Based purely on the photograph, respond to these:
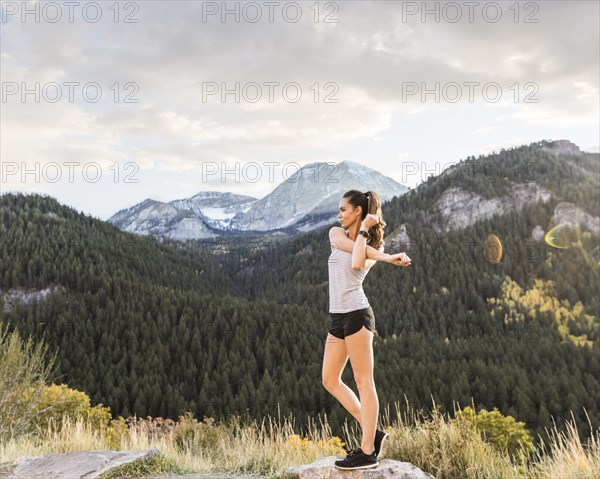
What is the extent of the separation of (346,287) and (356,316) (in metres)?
0.41

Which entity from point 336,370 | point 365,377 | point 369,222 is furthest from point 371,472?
point 369,222

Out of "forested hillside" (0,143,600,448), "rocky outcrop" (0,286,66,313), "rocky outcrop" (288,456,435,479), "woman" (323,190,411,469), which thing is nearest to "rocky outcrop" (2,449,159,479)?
"rocky outcrop" (288,456,435,479)

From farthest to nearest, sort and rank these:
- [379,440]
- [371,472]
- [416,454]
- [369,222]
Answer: [416,454] → [379,440] → [369,222] → [371,472]

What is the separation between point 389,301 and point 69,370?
110m

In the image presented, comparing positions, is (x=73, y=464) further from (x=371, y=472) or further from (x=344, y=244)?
(x=344, y=244)

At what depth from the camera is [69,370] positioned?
112 metres

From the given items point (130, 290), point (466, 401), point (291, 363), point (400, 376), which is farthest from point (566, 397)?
point (130, 290)

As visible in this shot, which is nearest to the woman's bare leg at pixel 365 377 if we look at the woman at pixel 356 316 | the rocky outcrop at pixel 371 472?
the woman at pixel 356 316

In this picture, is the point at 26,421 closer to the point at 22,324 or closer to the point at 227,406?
the point at 227,406

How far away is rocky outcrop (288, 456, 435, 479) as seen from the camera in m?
6.48

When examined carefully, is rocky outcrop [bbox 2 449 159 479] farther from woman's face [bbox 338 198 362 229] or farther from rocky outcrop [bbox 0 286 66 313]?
rocky outcrop [bbox 0 286 66 313]

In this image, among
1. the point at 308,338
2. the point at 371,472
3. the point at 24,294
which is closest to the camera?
the point at 371,472

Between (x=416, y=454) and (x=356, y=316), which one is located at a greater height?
(x=356, y=316)

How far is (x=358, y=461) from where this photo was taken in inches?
261
